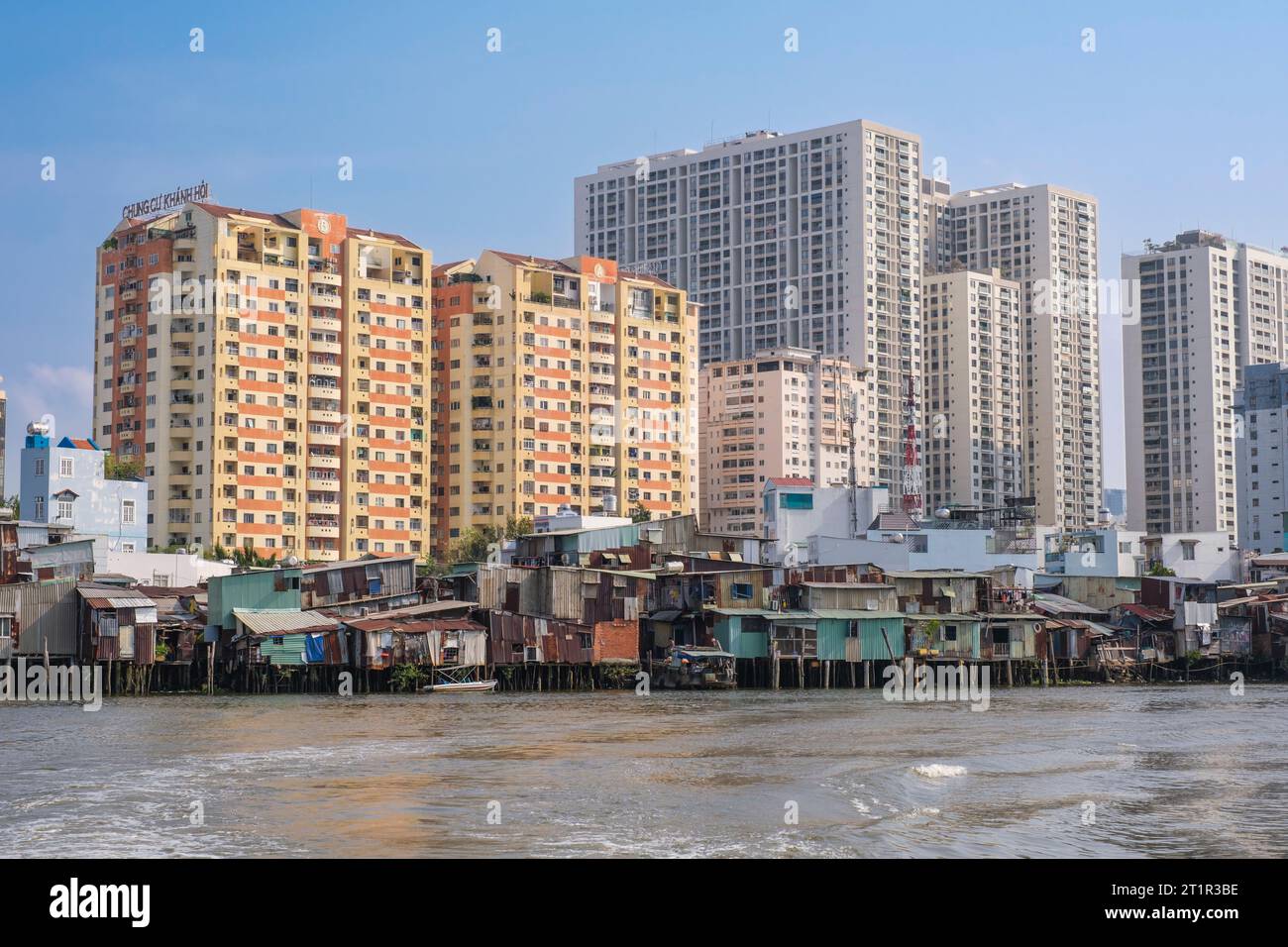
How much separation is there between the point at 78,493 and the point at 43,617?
30334 mm

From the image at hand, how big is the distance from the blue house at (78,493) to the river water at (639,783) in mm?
44236

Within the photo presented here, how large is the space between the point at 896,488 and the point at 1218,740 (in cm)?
13856

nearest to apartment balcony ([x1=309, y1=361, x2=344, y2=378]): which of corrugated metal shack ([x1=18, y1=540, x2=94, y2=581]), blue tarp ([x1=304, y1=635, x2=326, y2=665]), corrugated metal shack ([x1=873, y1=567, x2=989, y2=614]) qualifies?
corrugated metal shack ([x1=18, y1=540, x2=94, y2=581])

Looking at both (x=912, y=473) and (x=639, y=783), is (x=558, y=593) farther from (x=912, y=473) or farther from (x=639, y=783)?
(x=912, y=473)

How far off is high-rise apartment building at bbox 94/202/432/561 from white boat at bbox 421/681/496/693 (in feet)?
163

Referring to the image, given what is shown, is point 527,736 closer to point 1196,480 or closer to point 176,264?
point 176,264

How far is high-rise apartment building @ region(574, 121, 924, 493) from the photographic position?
180 metres

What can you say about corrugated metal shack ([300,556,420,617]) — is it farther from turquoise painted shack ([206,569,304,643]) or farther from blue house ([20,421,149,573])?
blue house ([20,421,149,573])

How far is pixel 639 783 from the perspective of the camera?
32.4m

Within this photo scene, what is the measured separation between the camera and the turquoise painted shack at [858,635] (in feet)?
264

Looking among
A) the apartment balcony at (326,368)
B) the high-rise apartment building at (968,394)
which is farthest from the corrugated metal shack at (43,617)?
the high-rise apartment building at (968,394)

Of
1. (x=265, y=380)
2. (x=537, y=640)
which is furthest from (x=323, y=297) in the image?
(x=537, y=640)
